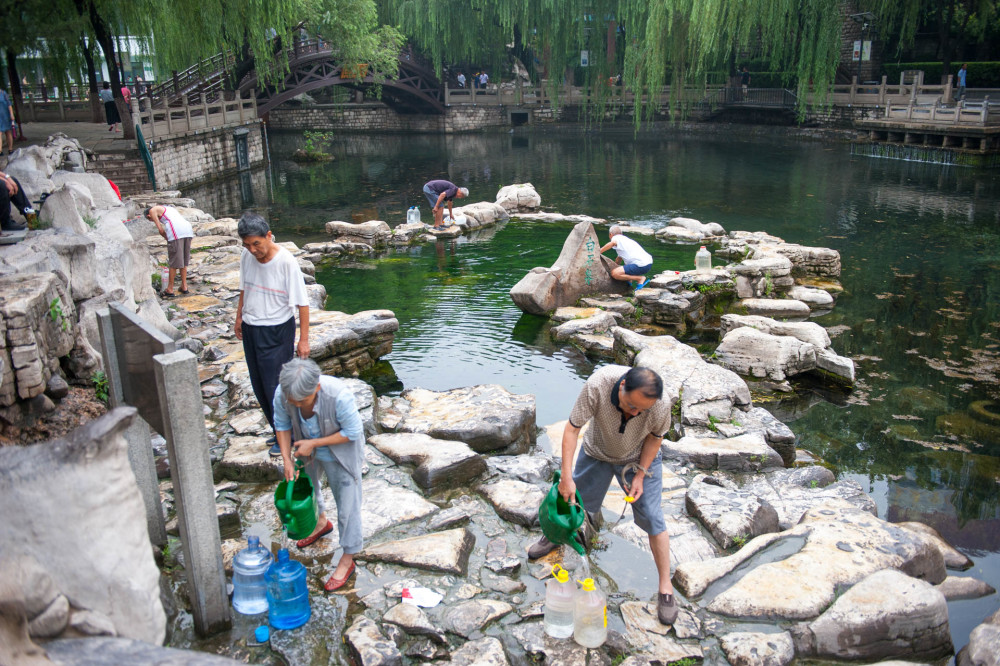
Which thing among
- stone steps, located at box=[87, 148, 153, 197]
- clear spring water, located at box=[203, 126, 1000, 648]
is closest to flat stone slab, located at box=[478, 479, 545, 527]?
clear spring water, located at box=[203, 126, 1000, 648]

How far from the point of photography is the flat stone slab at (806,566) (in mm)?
3799

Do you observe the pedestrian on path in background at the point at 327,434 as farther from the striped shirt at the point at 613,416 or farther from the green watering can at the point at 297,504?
the striped shirt at the point at 613,416

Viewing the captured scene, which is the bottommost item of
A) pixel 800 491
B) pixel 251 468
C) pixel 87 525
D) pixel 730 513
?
pixel 800 491

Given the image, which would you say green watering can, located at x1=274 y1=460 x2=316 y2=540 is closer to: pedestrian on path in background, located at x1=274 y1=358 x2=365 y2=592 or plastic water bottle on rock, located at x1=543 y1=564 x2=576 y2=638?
pedestrian on path in background, located at x1=274 y1=358 x2=365 y2=592

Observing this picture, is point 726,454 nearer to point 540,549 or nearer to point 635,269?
point 540,549

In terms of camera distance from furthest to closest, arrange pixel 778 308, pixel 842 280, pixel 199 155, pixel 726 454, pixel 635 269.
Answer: pixel 199 155, pixel 842 280, pixel 635 269, pixel 778 308, pixel 726 454

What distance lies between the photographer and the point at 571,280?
976cm

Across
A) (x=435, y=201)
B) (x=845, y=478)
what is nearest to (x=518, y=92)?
(x=435, y=201)

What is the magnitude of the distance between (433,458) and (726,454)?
2170 millimetres

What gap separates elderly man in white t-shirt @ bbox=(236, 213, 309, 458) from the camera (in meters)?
4.38

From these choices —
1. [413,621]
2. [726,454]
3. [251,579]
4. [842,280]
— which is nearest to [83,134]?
[842,280]

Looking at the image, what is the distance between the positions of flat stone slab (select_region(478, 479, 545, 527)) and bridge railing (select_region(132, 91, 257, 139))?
1570 centimetres

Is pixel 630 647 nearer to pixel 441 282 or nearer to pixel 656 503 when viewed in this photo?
pixel 656 503

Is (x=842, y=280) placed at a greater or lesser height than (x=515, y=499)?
lesser
